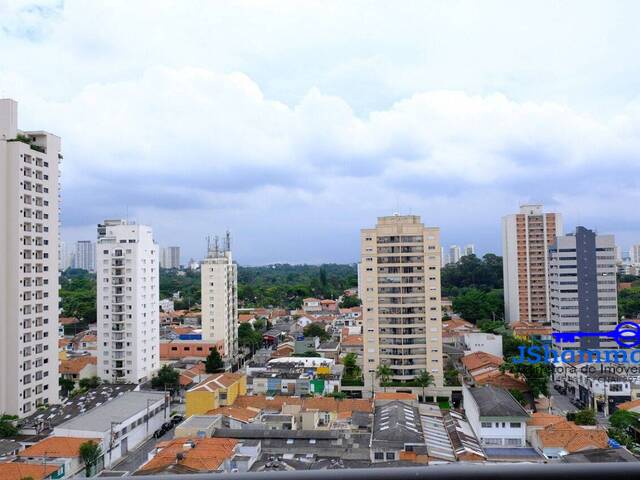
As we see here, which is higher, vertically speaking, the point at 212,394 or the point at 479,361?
the point at 212,394

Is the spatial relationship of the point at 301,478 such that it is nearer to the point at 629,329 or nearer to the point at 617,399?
the point at 617,399

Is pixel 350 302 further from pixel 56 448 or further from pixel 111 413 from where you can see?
pixel 56 448

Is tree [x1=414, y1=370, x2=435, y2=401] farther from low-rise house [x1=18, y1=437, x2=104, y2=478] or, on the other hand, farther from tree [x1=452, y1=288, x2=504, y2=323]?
tree [x1=452, y1=288, x2=504, y2=323]

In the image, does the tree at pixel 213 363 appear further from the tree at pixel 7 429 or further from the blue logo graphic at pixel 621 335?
the blue logo graphic at pixel 621 335

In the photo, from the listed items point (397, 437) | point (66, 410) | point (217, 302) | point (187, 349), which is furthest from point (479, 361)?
point (66, 410)

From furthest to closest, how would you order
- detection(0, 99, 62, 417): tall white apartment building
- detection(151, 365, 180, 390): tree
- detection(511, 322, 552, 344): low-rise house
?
detection(511, 322, 552, 344): low-rise house
detection(151, 365, 180, 390): tree
detection(0, 99, 62, 417): tall white apartment building

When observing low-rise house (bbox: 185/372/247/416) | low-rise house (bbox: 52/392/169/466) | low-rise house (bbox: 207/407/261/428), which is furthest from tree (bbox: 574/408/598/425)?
low-rise house (bbox: 52/392/169/466)
